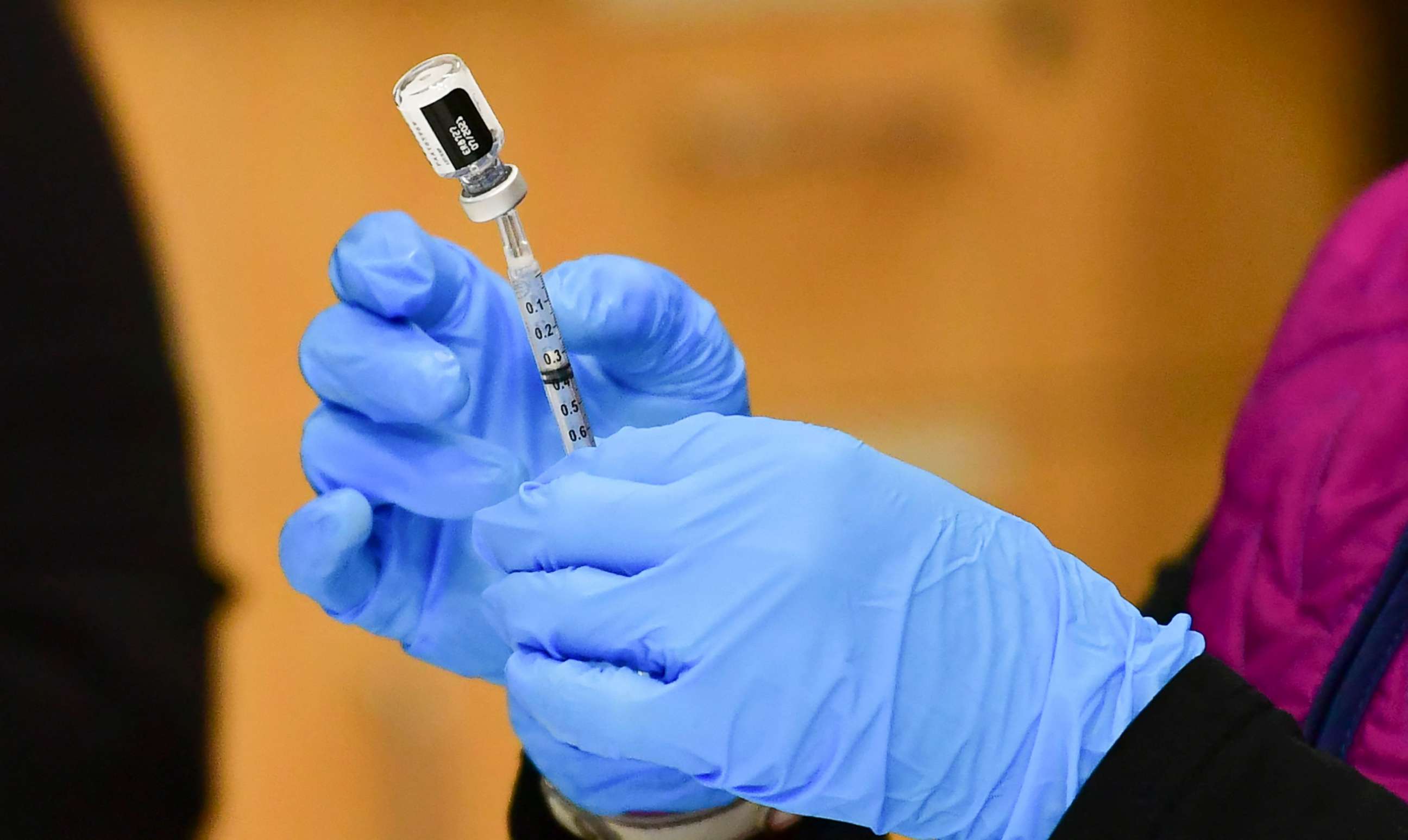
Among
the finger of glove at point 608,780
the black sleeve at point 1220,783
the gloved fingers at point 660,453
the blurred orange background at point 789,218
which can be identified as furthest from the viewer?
the blurred orange background at point 789,218

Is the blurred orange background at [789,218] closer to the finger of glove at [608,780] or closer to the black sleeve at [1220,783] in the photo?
the finger of glove at [608,780]

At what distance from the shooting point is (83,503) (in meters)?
0.71

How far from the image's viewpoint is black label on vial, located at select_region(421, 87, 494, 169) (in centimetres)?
41

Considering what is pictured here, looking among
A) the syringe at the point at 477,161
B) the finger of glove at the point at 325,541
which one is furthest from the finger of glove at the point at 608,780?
the syringe at the point at 477,161

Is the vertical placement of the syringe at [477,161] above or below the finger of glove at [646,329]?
above

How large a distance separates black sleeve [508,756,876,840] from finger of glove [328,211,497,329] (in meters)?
0.38

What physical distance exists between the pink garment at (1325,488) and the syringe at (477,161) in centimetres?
50

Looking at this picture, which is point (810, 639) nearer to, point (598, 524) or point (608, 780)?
point (598, 524)

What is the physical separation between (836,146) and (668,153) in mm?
198

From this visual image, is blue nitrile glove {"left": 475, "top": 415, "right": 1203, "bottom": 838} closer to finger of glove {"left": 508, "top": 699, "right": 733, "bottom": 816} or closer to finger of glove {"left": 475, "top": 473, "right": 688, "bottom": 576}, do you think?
finger of glove {"left": 475, "top": 473, "right": 688, "bottom": 576}

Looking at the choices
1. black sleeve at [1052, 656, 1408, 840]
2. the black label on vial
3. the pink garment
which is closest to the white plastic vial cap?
the black label on vial

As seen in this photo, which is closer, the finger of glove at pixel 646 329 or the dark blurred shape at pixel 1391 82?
A: the finger of glove at pixel 646 329

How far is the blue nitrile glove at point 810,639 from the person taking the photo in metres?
0.43

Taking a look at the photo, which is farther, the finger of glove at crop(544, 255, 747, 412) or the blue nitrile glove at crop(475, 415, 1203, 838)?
the finger of glove at crop(544, 255, 747, 412)
